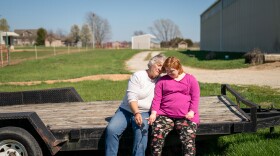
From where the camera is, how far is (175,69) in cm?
410

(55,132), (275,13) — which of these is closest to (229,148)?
(55,132)

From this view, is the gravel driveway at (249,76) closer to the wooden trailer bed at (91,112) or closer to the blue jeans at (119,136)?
the wooden trailer bed at (91,112)

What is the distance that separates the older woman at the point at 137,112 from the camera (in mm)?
3877

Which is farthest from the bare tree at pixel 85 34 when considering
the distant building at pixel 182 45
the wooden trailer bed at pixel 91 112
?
the wooden trailer bed at pixel 91 112

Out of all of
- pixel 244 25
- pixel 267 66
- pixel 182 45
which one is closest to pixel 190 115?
pixel 267 66

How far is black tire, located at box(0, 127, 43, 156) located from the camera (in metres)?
3.76

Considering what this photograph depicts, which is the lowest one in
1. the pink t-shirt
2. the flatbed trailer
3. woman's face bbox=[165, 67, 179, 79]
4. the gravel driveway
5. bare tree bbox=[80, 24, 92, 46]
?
the gravel driveway

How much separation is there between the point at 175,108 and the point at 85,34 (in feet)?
432

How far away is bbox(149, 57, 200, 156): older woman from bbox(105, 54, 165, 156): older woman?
0.12 m

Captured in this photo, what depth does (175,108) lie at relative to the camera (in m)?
4.11

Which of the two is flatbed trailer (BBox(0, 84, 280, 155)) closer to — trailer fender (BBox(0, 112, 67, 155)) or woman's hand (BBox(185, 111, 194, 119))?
trailer fender (BBox(0, 112, 67, 155))

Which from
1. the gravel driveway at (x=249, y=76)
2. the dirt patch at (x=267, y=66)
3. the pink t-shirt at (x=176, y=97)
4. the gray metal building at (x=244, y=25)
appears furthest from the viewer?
the gray metal building at (x=244, y=25)

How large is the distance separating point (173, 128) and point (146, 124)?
12.4 inches

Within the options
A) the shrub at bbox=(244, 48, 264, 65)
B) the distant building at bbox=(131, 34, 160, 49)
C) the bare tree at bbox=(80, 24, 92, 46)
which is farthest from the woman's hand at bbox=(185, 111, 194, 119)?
the bare tree at bbox=(80, 24, 92, 46)
